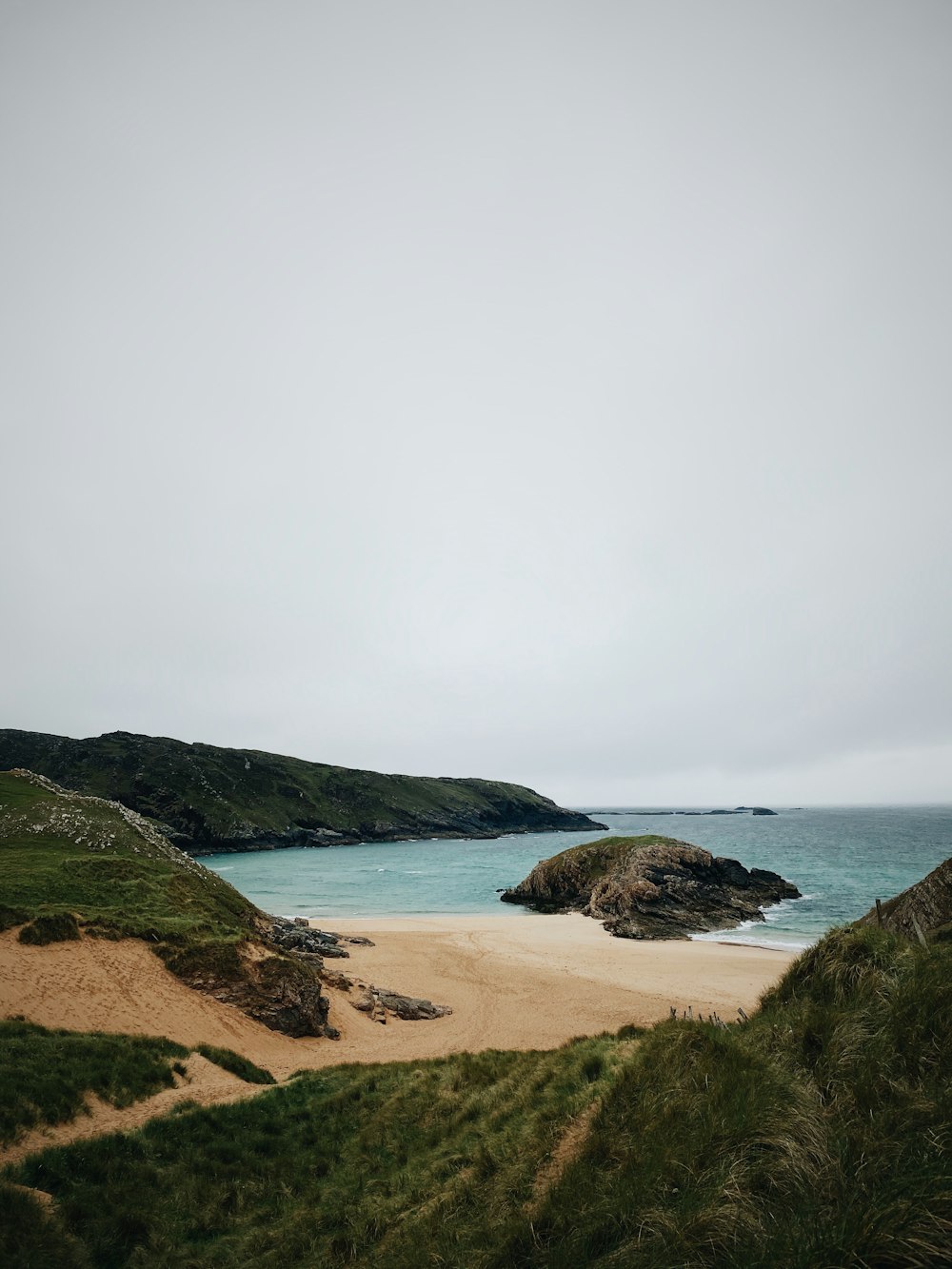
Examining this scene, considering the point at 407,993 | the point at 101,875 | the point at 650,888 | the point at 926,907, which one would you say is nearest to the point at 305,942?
the point at 407,993

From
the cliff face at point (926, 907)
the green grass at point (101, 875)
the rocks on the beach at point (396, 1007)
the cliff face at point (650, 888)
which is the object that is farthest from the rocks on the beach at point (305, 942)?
the cliff face at point (926, 907)

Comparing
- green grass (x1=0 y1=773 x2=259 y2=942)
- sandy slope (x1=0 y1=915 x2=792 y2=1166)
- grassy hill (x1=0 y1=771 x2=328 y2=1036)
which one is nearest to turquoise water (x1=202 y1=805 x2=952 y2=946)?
sandy slope (x1=0 y1=915 x2=792 y2=1166)

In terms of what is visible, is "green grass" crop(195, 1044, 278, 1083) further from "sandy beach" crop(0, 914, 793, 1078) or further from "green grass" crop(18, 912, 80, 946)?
"green grass" crop(18, 912, 80, 946)

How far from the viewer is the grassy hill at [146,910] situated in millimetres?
21298

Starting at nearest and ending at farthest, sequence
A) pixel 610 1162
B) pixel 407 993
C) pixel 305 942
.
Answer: pixel 610 1162
pixel 407 993
pixel 305 942

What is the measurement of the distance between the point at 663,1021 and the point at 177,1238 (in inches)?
341

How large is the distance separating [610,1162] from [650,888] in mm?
48592

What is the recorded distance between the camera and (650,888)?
50.5 m

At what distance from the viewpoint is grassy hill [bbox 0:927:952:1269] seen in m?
4.84

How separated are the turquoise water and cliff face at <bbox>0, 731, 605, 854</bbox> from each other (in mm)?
11616

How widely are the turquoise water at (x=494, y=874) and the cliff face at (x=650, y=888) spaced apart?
9.61ft

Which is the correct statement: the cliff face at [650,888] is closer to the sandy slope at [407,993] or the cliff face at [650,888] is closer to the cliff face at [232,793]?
the sandy slope at [407,993]

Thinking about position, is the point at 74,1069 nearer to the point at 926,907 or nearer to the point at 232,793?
the point at 926,907

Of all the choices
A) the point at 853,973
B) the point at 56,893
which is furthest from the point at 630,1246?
the point at 56,893
